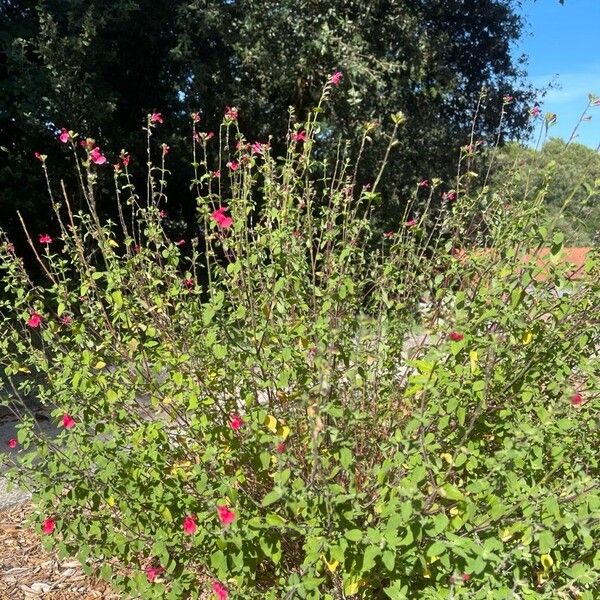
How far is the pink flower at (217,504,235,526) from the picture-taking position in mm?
1667

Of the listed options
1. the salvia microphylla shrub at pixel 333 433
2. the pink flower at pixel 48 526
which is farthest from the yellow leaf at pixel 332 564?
the pink flower at pixel 48 526

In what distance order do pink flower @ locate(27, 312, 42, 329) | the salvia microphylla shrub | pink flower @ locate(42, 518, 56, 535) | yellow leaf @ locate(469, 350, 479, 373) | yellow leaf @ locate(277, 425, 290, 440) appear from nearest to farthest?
the salvia microphylla shrub → yellow leaf @ locate(469, 350, 479, 373) → yellow leaf @ locate(277, 425, 290, 440) → pink flower @ locate(42, 518, 56, 535) → pink flower @ locate(27, 312, 42, 329)

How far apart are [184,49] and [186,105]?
0.84 meters

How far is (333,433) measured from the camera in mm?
1715

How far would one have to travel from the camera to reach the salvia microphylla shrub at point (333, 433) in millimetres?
1652

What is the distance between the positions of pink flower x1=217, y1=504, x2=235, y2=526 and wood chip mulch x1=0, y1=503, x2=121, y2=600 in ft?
4.50

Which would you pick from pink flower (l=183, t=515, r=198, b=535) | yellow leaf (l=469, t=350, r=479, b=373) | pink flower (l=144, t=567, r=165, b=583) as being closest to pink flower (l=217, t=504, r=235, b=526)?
pink flower (l=183, t=515, r=198, b=535)

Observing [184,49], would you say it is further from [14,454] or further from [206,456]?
[206,456]

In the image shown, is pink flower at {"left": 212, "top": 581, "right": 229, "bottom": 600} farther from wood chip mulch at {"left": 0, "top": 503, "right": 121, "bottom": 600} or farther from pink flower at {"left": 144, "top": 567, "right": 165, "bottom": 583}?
wood chip mulch at {"left": 0, "top": 503, "right": 121, "bottom": 600}

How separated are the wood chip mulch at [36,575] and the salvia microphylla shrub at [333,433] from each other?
72 cm

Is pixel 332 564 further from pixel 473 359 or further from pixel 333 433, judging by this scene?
pixel 473 359

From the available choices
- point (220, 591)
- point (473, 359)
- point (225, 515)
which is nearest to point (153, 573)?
point (220, 591)

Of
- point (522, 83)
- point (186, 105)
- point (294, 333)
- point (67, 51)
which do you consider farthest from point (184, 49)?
point (294, 333)

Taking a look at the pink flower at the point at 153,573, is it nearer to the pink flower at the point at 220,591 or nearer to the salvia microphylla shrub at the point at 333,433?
the salvia microphylla shrub at the point at 333,433
